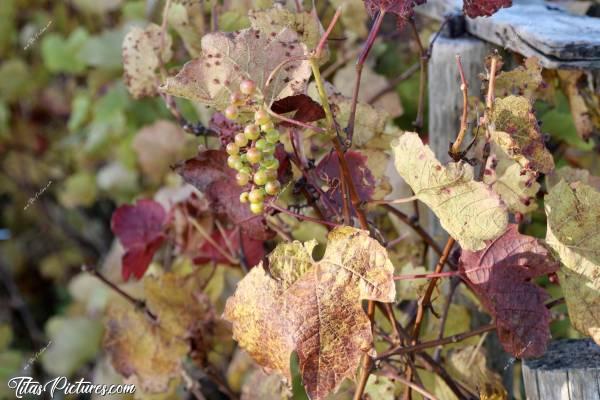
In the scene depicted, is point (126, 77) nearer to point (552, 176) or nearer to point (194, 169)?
point (194, 169)

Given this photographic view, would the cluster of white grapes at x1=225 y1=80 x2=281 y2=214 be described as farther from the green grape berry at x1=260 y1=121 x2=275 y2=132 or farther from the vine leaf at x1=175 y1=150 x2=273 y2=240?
the vine leaf at x1=175 y1=150 x2=273 y2=240

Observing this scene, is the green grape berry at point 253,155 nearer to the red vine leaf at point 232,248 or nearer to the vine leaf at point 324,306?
the vine leaf at point 324,306

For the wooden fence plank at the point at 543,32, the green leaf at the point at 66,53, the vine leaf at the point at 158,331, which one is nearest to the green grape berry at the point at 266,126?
the wooden fence plank at the point at 543,32

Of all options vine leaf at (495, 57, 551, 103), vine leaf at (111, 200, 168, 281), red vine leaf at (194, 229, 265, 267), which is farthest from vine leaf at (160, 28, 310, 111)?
vine leaf at (111, 200, 168, 281)

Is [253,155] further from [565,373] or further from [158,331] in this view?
[158,331]

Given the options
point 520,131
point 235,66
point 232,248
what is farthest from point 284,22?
point 232,248
